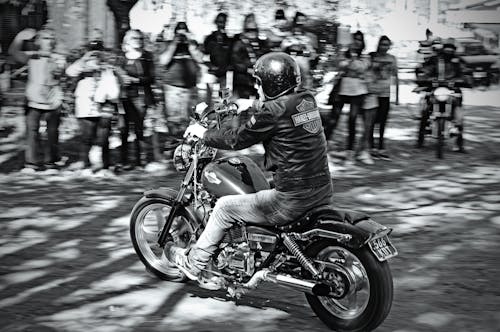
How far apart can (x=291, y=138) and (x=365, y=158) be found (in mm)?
7130

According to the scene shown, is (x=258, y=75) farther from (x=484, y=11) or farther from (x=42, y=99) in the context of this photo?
(x=484, y=11)

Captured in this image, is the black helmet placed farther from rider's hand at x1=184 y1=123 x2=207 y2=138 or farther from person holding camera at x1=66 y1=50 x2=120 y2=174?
person holding camera at x1=66 y1=50 x2=120 y2=174

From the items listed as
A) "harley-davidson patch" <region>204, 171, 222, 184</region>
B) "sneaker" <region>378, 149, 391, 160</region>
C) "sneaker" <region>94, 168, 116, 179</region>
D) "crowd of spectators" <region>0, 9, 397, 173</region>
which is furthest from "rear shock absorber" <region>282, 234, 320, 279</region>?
"sneaker" <region>378, 149, 391, 160</region>

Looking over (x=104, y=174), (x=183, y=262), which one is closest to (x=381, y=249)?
(x=183, y=262)

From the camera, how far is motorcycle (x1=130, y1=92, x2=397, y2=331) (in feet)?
17.6

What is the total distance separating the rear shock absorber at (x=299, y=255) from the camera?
18.2ft

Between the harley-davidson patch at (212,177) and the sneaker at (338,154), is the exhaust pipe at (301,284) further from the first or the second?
the sneaker at (338,154)

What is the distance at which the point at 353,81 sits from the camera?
12516mm

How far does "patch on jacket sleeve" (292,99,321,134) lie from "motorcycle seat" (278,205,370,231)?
0.55 metres

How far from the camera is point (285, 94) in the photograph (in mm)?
5719

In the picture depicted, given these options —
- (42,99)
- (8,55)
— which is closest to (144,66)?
(42,99)

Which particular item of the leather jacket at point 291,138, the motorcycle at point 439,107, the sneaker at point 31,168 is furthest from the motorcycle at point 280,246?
the motorcycle at point 439,107

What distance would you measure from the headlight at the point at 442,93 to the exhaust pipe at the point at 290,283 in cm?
824

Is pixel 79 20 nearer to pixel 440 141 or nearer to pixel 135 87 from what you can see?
pixel 135 87
